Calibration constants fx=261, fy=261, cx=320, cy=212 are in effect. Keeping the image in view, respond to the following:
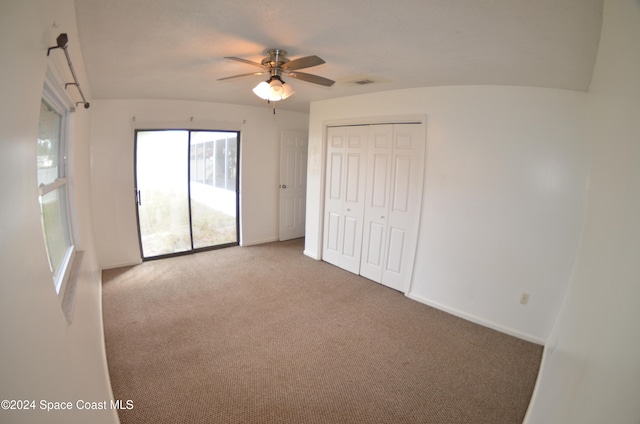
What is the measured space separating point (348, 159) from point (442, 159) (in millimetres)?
1332

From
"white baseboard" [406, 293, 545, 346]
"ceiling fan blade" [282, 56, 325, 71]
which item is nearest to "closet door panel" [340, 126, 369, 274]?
"white baseboard" [406, 293, 545, 346]

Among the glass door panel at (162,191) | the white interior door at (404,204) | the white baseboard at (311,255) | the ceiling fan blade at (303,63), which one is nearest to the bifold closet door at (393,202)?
the white interior door at (404,204)

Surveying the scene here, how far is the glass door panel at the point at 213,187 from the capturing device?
4.34 m

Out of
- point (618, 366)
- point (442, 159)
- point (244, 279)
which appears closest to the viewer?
point (618, 366)

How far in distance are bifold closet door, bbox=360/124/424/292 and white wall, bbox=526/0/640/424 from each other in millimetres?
2112

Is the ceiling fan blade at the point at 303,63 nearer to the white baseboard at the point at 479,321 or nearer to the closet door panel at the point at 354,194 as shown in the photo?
the closet door panel at the point at 354,194

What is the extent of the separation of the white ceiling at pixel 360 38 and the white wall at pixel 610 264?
49 cm

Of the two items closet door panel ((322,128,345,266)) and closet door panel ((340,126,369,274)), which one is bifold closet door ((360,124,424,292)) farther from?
closet door panel ((322,128,345,266))

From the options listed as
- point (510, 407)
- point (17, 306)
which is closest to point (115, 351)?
point (17, 306)

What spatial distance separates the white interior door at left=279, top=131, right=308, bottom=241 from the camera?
5.06 m

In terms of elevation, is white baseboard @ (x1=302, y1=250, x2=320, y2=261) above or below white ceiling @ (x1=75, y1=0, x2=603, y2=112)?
below

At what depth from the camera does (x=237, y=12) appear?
1426mm

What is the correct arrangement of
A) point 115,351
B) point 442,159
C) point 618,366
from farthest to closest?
point 442,159
point 115,351
point 618,366

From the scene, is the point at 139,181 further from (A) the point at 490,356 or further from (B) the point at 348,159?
(A) the point at 490,356
